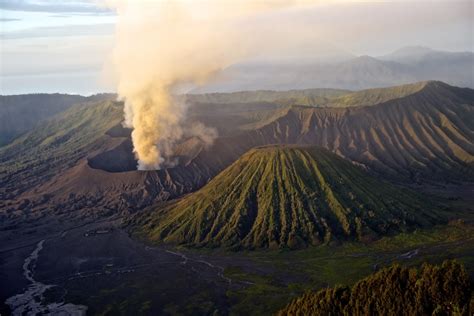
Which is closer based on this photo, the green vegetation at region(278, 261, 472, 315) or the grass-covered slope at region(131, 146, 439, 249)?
the green vegetation at region(278, 261, 472, 315)

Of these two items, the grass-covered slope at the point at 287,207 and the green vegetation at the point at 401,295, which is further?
the grass-covered slope at the point at 287,207

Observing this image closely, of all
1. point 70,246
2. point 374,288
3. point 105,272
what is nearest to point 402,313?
point 374,288

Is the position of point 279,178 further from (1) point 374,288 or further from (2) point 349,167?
(1) point 374,288

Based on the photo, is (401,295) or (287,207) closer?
(401,295)

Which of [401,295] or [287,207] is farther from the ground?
[287,207]
